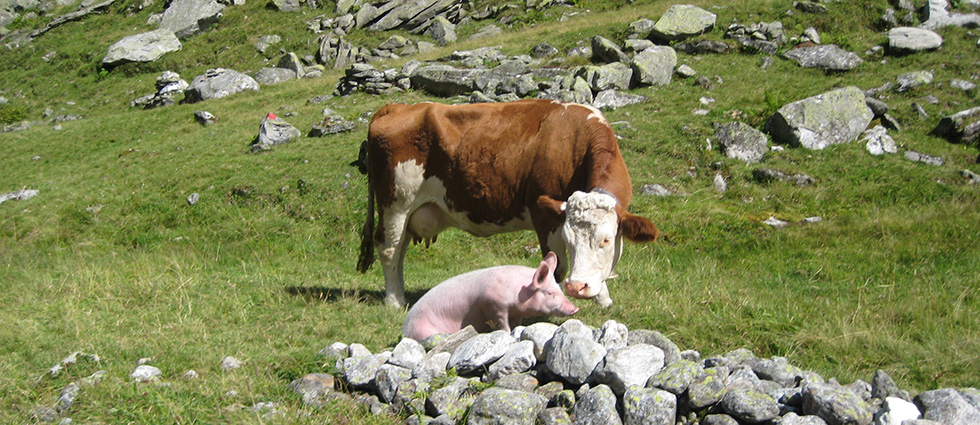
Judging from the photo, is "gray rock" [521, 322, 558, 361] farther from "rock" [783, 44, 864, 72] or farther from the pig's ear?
"rock" [783, 44, 864, 72]

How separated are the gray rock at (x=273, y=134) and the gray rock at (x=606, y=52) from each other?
Answer: 10949 mm

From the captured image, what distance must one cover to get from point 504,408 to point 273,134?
17423 mm

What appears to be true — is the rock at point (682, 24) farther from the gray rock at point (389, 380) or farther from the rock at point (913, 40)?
the gray rock at point (389, 380)

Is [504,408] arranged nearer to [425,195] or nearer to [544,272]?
[544,272]

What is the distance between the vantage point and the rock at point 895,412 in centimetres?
476

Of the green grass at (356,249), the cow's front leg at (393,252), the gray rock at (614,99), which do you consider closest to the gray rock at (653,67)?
the green grass at (356,249)

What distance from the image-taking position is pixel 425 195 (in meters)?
9.84

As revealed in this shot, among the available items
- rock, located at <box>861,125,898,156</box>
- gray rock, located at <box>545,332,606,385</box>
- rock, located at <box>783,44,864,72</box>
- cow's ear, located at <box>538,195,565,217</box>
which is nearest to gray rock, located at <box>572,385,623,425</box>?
gray rock, located at <box>545,332,606,385</box>

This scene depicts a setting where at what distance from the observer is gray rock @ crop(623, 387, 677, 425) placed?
509cm

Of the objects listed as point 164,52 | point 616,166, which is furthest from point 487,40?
point 616,166

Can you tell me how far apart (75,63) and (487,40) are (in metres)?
22.2

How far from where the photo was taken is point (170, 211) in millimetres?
16219

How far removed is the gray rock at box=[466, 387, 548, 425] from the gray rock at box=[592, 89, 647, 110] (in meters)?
16.5

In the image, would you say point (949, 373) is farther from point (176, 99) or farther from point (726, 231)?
point (176, 99)
